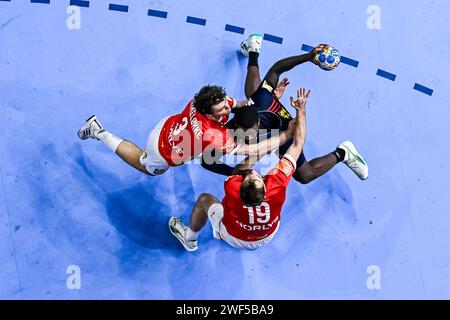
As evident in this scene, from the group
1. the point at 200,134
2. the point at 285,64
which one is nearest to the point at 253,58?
the point at 285,64

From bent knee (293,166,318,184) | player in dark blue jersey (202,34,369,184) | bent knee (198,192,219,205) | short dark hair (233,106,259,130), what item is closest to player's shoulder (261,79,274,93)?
player in dark blue jersey (202,34,369,184)

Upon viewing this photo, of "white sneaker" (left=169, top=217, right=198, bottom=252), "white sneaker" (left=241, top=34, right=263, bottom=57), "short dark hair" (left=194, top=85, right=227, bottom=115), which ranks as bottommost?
"white sneaker" (left=169, top=217, right=198, bottom=252)

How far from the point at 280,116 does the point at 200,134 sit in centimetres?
99

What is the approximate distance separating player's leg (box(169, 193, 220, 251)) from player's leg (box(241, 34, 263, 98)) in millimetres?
1291

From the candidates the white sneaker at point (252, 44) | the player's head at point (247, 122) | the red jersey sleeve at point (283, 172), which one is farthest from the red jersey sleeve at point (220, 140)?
the white sneaker at point (252, 44)

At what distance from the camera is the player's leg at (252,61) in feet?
22.4

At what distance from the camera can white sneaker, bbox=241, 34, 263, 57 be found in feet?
23.3

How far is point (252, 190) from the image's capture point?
17.5 ft

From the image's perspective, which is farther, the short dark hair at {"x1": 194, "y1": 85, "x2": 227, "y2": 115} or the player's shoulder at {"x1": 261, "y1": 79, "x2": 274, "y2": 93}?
the player's shoulder at {"x1": 261, "y1": 79, "x2": 274, "y2": 93}

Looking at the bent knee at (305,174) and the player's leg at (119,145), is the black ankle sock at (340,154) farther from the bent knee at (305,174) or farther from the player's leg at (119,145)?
the player's leg at (119,145)

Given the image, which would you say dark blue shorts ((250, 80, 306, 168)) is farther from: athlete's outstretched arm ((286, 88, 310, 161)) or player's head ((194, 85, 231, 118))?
player's head ((194, 85, 231, 118))
